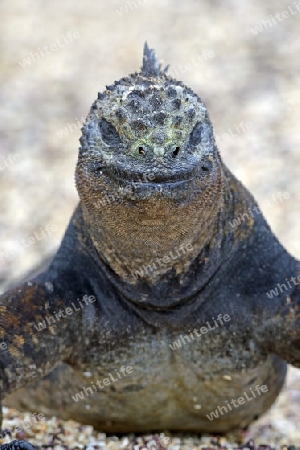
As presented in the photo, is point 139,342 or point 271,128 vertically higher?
point 271,128

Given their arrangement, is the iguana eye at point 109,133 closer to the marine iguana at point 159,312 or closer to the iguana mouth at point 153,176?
the marine iguana at point 159,312

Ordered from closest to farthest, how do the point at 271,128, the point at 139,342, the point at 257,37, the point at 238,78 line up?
the point at 139,342
the point at 271,128
the point at 238,78
the point at 257,37

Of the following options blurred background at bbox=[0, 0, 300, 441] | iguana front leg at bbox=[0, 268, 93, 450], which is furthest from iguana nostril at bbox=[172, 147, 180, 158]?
blurred background at bbox=[0, 0, 300, 441]

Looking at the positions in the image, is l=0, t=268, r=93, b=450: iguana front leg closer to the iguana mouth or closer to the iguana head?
the iguana head

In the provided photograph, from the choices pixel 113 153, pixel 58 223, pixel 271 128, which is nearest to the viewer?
pixel 113 153

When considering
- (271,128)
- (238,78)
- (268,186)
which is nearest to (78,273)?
(268,186)

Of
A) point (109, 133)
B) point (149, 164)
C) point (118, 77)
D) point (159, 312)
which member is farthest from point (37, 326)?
point (118, 77)

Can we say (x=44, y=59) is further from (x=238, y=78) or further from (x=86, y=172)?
(x=86, y=172)
